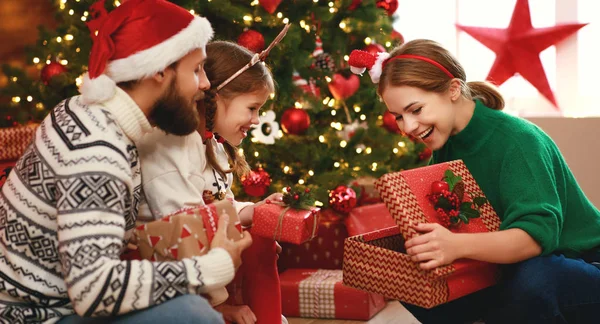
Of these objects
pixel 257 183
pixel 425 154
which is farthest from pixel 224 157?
pixel 425 154

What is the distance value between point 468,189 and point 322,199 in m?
1.31

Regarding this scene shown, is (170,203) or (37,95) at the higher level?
(170,203)

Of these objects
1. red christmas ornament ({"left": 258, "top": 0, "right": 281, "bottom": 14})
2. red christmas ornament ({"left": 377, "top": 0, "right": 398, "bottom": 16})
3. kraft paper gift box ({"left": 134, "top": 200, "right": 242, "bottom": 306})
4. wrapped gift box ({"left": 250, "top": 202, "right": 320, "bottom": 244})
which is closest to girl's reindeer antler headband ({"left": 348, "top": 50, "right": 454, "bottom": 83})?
wrapped gift box ({"left": 250, "top": 202, "right": 320, "bottom": 244})

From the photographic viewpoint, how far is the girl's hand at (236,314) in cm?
194

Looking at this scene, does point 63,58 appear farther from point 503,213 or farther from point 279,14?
point 503,213

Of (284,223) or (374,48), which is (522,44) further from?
Result: (284,223)

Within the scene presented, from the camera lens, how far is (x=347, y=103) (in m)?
3.41

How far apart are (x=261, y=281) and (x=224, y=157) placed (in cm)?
42

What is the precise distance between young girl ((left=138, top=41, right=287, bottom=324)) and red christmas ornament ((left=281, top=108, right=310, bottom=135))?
99 cm

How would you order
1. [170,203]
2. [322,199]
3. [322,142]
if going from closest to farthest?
[170,203], [322,199], [322,142]

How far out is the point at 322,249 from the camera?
3234 mm

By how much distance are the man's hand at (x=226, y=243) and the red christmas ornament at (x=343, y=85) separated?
71.4 inches

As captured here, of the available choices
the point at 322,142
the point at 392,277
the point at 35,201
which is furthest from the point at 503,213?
the point at 322,142

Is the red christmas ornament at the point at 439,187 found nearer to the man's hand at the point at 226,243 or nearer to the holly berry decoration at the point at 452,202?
the holly berry decoration at the point at 452,202
